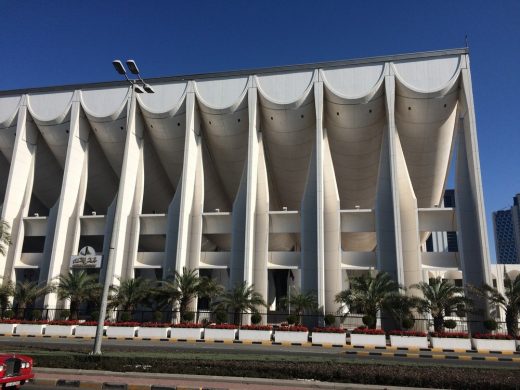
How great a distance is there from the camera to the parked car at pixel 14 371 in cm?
902

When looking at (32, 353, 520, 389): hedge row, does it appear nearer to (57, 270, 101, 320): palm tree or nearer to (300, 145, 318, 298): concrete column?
(57, 270, 101, 320): palm tree

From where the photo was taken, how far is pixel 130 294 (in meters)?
28.3

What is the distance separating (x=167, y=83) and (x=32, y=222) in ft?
57.6

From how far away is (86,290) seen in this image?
2867cm

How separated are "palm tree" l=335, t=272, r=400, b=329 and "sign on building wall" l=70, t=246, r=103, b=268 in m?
19.9

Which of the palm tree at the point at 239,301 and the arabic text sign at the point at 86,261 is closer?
the palm tree at the point at 239,301

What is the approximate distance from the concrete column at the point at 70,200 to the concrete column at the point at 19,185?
12.3 ft

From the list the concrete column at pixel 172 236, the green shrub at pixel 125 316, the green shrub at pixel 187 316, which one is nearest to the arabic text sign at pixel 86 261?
the concrete column at pixel 172 236

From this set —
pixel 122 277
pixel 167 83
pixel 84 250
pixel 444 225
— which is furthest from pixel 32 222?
pixel 444 225

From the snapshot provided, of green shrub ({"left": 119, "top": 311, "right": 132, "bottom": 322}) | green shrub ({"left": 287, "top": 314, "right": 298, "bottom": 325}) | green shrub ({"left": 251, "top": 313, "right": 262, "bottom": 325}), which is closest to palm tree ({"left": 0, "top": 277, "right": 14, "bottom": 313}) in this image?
green shrub ({"left": 119, "top": 311, "right": 132, "bottom": 322})

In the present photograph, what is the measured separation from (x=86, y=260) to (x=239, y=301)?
1449cm

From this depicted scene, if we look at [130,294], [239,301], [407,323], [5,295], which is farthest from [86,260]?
[407,323]

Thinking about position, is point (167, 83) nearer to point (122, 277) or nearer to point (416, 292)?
point (122, 277)

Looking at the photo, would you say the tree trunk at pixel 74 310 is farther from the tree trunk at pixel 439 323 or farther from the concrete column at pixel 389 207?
the tree trunk at pixel 439 323
